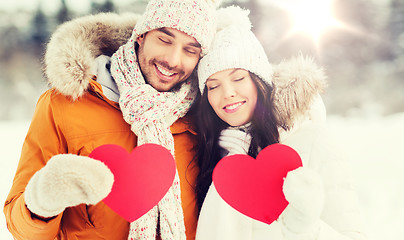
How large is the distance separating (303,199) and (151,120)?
0.68 metres

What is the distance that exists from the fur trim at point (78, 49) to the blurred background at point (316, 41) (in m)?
4.41

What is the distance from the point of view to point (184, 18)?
1372 millimetres

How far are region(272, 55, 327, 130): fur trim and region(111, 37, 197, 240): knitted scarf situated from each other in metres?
0.46

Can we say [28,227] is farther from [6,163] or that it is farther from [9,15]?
[9,15]

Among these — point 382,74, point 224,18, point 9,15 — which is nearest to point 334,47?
point 382,74

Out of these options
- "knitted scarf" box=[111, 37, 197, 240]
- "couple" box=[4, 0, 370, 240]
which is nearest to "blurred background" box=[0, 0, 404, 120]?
"couple" box=[4, 0, 370, 240]

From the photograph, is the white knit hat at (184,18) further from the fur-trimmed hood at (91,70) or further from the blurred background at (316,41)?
the blurred background at (316,41)

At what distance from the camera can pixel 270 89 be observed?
1.45 meters

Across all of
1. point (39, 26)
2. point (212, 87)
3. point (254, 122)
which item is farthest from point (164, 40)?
point (39, 26)

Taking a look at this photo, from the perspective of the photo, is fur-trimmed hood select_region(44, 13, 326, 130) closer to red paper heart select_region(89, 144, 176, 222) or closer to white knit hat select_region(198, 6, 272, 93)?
white knit hat select_region(198, 6, 272, 93)

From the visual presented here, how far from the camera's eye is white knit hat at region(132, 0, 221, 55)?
137cm

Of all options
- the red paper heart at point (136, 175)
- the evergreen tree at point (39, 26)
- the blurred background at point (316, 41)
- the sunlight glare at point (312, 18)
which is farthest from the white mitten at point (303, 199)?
the evergreen tree at point (39, 26)

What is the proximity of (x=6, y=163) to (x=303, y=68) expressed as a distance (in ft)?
12.1

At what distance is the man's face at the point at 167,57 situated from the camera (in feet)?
4.58
